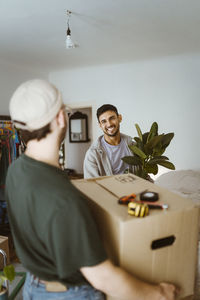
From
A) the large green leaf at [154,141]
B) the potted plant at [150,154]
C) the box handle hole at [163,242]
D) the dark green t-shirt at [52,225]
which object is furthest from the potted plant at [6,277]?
the large green leaf at [154,141]

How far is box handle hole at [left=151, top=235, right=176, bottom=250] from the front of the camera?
744mm

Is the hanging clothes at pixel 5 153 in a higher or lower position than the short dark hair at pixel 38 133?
lower

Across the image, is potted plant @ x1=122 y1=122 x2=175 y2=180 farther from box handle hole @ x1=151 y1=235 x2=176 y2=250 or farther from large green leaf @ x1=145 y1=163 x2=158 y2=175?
box handle hole @ x1=151 y1=235 x2=176 y2=250

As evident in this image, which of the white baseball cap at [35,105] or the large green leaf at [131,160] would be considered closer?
the white baseball cap at [35,105]

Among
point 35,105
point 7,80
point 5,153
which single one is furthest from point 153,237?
point 7,80

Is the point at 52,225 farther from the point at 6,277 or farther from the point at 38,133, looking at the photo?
the point at 6,277

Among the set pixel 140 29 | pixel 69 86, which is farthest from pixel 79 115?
pixel 140 29

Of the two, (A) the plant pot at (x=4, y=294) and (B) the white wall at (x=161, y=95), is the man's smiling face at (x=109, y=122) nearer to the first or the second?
(A) the plant pot at (x=4, y=294)

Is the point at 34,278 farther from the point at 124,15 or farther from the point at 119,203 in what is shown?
the point at 124,15

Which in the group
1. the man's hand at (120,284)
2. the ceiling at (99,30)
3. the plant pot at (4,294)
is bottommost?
the plant pot at (4,294)

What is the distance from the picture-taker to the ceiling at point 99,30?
7.13ft

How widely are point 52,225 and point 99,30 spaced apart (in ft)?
8.87

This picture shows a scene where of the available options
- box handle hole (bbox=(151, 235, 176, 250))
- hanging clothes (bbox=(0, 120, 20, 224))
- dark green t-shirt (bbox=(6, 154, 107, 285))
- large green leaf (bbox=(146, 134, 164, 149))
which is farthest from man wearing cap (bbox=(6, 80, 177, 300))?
hanging clothes (bbox=(0, 120, 20, 224))

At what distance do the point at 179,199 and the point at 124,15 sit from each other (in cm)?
222
